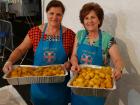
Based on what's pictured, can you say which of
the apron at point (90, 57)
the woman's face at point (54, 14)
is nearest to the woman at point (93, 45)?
the apron at point (90, 57)

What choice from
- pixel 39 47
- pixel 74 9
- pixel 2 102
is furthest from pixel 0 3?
pixel 2 102

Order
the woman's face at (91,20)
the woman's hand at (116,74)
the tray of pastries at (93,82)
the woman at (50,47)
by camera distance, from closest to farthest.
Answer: the tray of pastries at (93,82) < the woman's hand at (116,74) < the woman's face at (91,20) < the woman at (50,47)

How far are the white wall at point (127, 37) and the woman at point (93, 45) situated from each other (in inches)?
7.5

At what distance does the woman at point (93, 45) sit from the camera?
1.44m

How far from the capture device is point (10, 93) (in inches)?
52.9

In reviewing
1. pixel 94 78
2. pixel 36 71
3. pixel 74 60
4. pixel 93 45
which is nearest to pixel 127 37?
pixel 93 45

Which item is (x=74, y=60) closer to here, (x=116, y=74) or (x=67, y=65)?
(x=67, y=65)

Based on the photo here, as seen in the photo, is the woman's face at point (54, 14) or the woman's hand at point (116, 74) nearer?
the woman's hand at point (116, 74)

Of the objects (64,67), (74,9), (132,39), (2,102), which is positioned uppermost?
(74,9)

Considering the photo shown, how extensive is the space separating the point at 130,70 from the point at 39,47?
1.94ft

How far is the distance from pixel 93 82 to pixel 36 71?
0.33 meters

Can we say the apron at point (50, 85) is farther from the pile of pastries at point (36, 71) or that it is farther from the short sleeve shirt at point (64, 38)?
the pile of pastries at point (36, 71)

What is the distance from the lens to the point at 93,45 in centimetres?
149

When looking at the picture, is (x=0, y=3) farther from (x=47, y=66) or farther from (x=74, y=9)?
(x=47, y=66)
